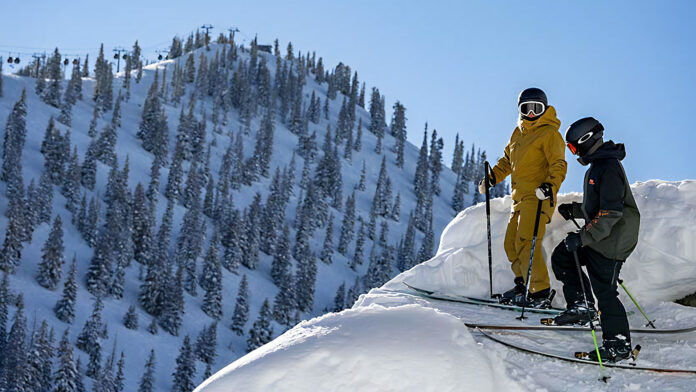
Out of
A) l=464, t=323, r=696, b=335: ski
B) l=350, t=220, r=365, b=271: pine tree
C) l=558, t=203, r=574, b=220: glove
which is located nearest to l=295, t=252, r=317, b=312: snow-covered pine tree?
l=350, t=220, r=365, b=271: pine tree

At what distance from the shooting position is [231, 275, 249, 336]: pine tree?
7356cm

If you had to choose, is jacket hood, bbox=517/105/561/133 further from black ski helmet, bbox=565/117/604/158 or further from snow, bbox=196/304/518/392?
snow, bbox=196/304/518/392

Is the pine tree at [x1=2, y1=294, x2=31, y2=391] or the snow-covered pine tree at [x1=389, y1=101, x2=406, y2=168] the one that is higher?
the snow-covered pine tree at [x1=389, y1=101, x2=406, y2=168]

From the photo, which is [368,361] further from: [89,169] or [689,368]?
[89,169]

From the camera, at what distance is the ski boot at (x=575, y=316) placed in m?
5.96

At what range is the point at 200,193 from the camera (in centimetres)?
9719

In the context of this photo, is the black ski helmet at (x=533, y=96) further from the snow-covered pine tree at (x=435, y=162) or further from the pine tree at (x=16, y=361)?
the snow-covered pine tree at (x=435, y=162)

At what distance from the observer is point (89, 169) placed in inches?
3514

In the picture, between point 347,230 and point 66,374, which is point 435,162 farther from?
point 66,374

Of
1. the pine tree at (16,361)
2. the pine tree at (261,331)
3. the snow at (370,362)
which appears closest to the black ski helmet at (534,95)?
the snow at (370,362)

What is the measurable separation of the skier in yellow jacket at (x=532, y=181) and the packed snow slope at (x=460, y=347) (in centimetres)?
47

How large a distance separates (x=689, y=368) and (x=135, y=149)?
342 ft

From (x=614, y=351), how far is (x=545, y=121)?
2.87 m

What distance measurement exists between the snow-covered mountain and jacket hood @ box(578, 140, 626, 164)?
5559cm
